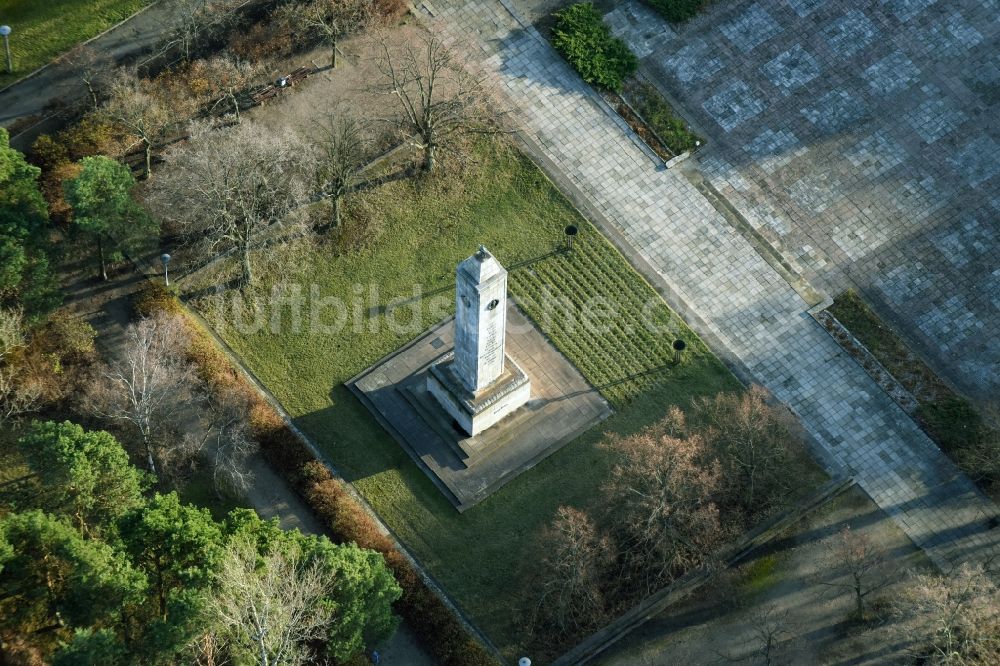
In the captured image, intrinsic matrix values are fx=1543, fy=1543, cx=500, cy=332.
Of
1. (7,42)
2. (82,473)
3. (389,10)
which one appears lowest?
(82,473)

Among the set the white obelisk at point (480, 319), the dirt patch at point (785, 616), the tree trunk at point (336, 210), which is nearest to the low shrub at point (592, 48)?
the tree trunk at point (336, 210)

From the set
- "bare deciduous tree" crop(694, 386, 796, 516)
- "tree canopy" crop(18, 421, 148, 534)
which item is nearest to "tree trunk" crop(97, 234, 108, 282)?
"tree canopy" crop(18, 421, 148, 534)

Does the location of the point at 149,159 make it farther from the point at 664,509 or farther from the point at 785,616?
the point at 785,616

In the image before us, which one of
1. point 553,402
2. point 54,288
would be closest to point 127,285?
point 54,288

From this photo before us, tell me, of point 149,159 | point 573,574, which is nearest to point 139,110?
point 149,159

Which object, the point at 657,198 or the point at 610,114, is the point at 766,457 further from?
the point at 610,114
